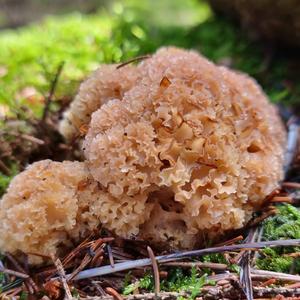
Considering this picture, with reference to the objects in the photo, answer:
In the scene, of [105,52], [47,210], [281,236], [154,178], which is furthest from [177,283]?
[105,52]

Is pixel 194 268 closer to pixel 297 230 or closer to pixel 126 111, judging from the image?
pixel 297 230

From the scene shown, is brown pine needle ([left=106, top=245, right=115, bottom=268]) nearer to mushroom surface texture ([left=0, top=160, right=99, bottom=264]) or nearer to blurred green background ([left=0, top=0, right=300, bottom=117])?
mushroom surface texture ([left=0, top=160, right=99, bottom=264])

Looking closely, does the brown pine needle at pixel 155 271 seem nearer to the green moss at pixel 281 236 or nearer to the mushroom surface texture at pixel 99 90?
the green moss at pixel 281 236

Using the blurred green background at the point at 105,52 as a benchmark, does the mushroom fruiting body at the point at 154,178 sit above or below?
below

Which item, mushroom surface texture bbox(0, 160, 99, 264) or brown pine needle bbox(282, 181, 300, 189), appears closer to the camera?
mushroom surface texture bbox(0, 160, 99, 264)

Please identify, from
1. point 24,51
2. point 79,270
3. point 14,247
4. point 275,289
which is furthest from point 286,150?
point 24,51

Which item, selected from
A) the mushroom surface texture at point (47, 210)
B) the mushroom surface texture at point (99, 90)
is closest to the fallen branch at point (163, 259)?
the mushroom surface texture at point (47, 210)

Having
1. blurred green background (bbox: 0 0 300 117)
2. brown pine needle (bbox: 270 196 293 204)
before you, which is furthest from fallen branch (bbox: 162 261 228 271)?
blurred green background (bbox: 0 0 300 117)

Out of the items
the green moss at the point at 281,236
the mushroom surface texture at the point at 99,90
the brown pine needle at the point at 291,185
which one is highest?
the mushroom surface texture at the point at 99,90
